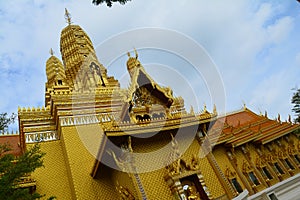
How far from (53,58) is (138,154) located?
13220mm

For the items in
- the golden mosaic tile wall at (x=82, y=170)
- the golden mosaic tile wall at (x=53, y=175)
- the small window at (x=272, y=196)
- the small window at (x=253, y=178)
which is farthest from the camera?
the small window at (x=253, y=178)

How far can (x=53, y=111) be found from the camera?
1387 cm

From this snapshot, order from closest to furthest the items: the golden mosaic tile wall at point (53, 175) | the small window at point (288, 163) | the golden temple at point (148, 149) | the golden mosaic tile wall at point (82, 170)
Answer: the golden temple at point (148, 149) < the golden mosaic tile wall at point (82, 170) < the golden mosaic tile wall at point (53, 175) < the small window at point (288, 163)

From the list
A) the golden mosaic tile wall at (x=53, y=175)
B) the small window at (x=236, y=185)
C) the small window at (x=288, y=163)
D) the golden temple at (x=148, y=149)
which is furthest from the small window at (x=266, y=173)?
the golden mosaic tile wall at (x=53, y=175)

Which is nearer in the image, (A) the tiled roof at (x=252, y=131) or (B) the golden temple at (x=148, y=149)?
(B) the golden temple at (x=148, y=149)

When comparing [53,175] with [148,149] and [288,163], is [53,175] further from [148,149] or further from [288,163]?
[288,163]

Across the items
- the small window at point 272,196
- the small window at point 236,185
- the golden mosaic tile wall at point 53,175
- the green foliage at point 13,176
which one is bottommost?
the small window at point 272,196

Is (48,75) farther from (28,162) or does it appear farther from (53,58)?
(28,162)

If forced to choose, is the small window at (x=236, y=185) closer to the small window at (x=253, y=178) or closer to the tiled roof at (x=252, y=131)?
the small window at (x=253, y=178)

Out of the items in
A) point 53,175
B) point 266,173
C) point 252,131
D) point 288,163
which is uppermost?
point 53,175

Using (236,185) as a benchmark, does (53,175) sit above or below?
above

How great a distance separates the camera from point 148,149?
9930 mm

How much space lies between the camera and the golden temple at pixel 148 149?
373 inches

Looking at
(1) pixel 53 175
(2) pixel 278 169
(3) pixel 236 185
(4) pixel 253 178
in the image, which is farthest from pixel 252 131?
(1) pixel 53 175
